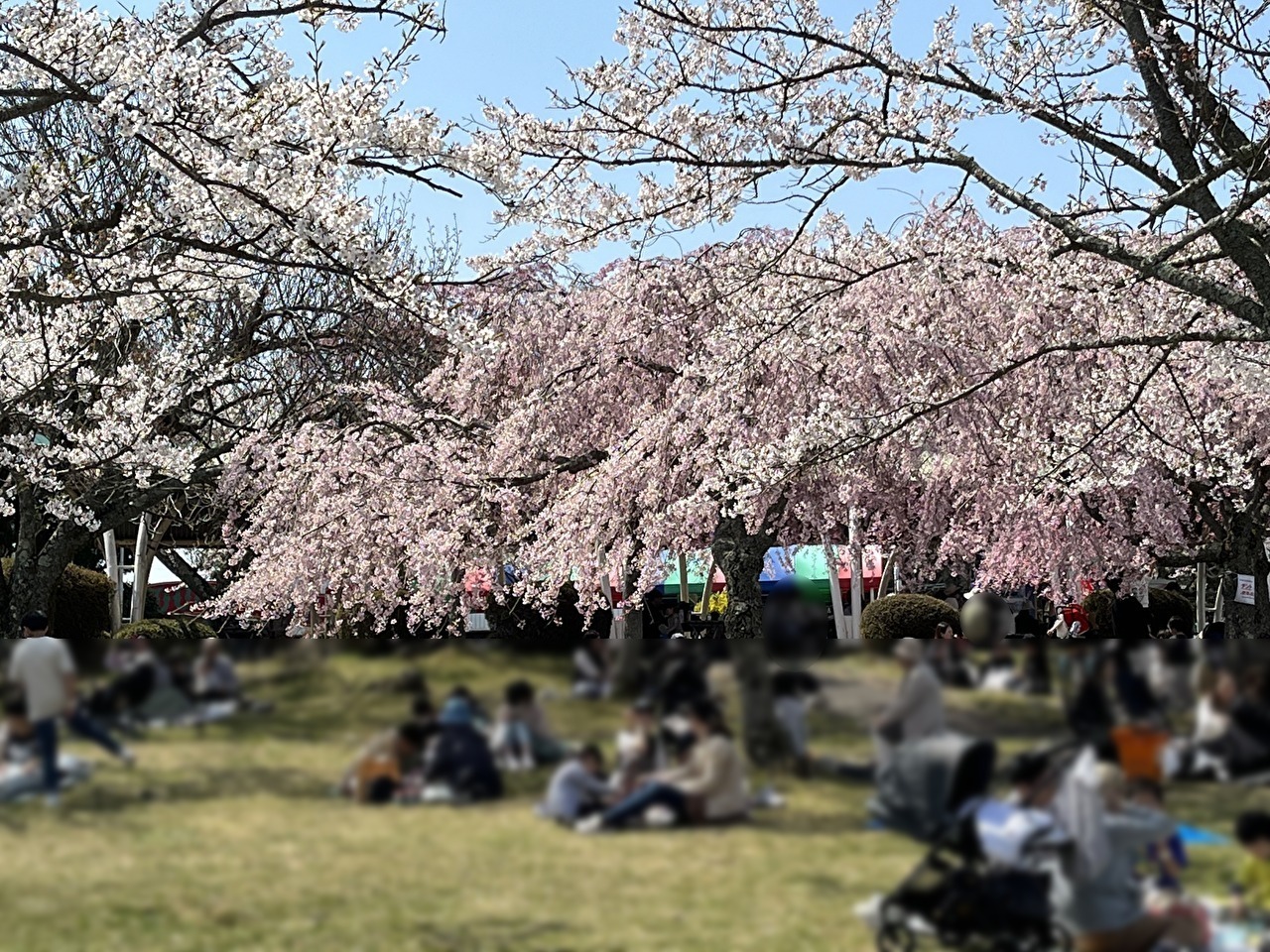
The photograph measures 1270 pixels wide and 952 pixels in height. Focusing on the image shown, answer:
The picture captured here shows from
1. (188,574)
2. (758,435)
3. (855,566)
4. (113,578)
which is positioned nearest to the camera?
(758,435)

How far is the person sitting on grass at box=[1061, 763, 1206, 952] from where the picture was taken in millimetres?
2357

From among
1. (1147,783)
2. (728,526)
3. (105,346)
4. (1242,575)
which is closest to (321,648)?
(1147,783)

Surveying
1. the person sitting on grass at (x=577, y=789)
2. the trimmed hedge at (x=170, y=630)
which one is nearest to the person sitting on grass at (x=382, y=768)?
the person sitting on grass at (x=577, y=789)

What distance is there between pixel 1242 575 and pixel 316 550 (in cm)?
920

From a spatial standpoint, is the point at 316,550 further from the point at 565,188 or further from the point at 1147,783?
the point at 1147,783

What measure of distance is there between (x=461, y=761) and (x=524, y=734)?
0.12m

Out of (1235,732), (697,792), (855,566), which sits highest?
Result: (855,566)

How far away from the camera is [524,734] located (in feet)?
8.03

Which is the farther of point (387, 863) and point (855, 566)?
point (855, 566)

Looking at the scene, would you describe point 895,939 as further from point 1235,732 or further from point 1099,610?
point 1099,610

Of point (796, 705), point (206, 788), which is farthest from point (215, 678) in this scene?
point (796, 705)

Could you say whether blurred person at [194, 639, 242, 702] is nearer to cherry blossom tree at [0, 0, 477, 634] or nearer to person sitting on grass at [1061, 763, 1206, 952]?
person sitting on grass at [1061, 763, 1206, 952]

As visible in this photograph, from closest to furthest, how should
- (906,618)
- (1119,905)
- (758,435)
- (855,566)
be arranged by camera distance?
(1119,905)
(758,435)
(855,566)
(906,618)

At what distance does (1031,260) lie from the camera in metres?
8.62
